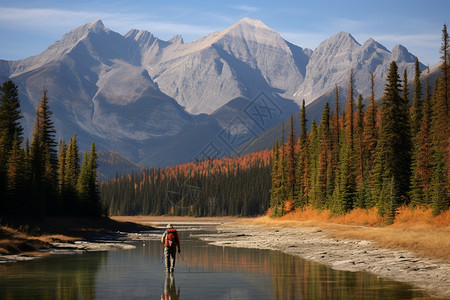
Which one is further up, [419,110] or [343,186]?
[419,110]

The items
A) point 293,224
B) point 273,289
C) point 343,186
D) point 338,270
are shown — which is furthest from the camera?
point 293,224

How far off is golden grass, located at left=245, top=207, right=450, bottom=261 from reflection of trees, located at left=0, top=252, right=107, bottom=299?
18.5 meters

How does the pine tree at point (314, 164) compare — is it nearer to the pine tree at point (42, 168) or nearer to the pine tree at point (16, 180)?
the pine tree at point (42, 168)

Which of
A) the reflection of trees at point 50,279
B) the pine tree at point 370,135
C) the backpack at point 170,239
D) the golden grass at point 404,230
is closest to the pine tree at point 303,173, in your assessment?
the golden grass at point 404,230

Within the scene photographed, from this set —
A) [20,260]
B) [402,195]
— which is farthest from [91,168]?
[20,260]

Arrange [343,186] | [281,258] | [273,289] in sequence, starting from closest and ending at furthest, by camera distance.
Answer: [273,289], [281,258], [343,186]

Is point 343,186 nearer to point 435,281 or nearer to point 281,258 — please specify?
point 281,258

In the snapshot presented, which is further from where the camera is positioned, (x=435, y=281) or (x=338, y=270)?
(x=338, y=270)

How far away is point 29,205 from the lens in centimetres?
7038

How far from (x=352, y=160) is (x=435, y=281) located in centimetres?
6251

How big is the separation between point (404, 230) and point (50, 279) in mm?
33381

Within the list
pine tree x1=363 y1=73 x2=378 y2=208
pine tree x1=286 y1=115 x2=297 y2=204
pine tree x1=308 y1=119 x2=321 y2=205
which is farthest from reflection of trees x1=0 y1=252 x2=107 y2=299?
pine tree x1=286 y1=115 x2=297 y2=204

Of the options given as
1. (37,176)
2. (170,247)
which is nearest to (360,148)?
(37,176)

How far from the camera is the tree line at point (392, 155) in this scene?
64.2 meters
